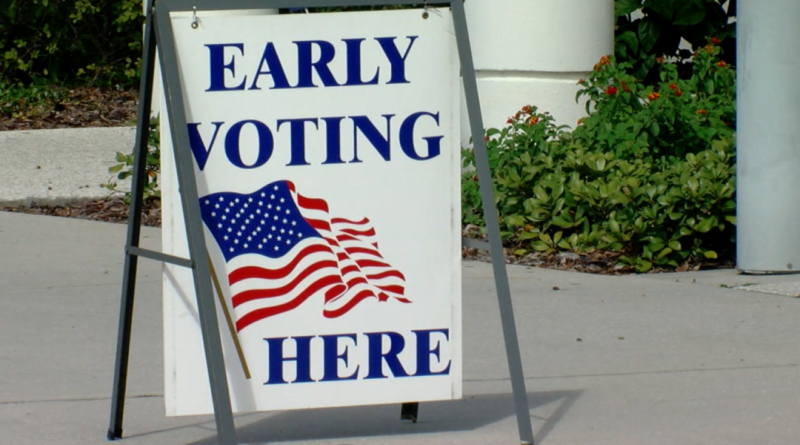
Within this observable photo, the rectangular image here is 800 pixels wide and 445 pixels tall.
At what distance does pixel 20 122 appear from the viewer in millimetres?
11312

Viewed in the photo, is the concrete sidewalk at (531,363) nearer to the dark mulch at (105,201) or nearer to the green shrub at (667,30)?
the dark mulch at (105,201)

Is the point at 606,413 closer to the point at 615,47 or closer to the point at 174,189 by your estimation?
the point at 174,189

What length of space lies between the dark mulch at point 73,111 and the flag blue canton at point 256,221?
25.5 ft

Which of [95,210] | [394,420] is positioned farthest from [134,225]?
[95,210]

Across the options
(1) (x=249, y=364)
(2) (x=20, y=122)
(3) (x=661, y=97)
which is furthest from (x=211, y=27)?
(2) (x=20, y=122)

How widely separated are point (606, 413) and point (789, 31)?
2657 mm

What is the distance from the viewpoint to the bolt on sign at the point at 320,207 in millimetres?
3750

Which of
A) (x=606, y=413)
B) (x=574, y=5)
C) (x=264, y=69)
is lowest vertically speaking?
(x=606, y=413)

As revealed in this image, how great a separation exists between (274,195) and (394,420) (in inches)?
36.2

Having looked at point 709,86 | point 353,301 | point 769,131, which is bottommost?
point 353,301

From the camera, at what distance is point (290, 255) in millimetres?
3854

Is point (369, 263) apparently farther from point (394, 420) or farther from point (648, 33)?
point (648, 33)

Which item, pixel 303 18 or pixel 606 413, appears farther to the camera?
pixel 606 413

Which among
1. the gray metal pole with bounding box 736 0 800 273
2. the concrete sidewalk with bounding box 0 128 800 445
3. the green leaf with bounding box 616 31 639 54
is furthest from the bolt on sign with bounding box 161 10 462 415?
the green leaf with bounding box 616 31 639 54
